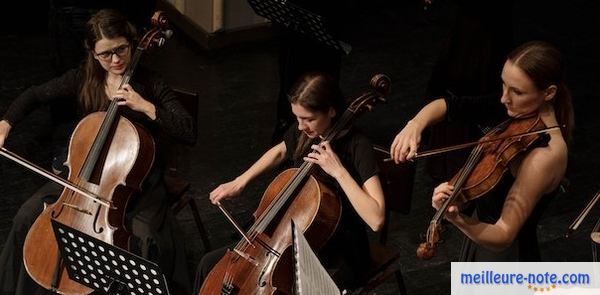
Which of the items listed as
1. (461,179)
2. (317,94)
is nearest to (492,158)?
(461,179)

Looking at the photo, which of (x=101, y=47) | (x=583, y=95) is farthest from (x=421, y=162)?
(x=101, y=47)

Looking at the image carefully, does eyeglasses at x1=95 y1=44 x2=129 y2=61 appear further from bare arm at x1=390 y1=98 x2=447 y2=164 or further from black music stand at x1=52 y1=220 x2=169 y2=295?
bare arm at x1=390 y1=98 x2=447 y2=164

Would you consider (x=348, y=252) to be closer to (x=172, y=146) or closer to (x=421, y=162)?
(x=172, y=146)

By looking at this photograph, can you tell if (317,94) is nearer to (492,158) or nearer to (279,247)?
(279,247)

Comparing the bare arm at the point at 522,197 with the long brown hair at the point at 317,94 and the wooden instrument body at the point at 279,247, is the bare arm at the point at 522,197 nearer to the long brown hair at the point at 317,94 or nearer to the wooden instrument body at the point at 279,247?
the wooden instrument body at the point at 279,247

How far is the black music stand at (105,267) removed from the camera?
10.8 feet

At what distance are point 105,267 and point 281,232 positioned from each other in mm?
587

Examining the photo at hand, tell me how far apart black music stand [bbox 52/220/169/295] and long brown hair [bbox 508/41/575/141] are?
1.26 m

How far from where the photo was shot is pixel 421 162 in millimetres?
5293

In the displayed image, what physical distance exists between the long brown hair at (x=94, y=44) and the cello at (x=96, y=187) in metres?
0.10

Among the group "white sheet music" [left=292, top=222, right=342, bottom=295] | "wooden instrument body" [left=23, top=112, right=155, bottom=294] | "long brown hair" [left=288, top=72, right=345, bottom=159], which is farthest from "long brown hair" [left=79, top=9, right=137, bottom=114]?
"white sheet music" [left=292, top=222, right=342, bottom=295]

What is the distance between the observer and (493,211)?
355cm

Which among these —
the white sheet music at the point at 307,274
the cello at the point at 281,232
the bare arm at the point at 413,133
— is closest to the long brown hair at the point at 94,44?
the cello at the point at 281,232

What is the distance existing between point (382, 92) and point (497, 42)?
115 cm
